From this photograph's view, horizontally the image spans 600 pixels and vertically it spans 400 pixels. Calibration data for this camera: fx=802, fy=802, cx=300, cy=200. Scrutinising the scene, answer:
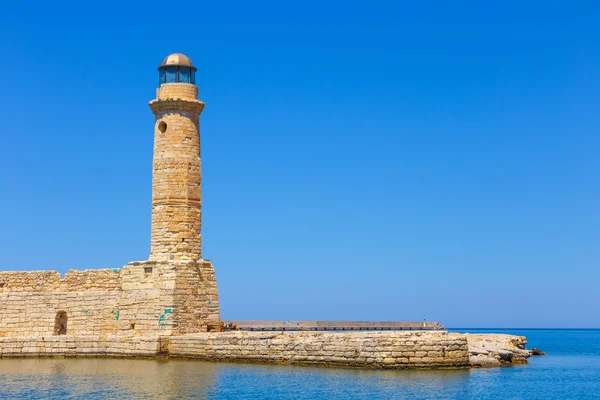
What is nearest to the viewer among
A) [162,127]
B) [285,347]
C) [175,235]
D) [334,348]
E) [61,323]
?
[334,348]

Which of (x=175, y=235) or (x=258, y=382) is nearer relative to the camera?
(x=258, y=382)

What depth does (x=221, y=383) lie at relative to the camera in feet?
58.5

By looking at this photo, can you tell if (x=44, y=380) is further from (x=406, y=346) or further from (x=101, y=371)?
(x=406, y=346)

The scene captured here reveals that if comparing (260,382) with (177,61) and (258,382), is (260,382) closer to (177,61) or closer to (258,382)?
(258,382)

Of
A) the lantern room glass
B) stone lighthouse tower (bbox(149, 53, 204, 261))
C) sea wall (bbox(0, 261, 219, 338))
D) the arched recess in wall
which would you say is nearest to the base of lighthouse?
sea wall (bbox(0, 261, 219, 338))

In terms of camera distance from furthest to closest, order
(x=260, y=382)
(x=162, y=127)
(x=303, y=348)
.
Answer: (x=162, y=127)
(x=303, y=348)
(x=260, y=382)

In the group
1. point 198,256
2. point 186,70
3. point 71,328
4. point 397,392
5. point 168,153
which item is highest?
point 186,70

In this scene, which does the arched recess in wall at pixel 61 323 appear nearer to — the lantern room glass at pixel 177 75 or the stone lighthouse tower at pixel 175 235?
the stone lighthouse tower at pixel 175 235

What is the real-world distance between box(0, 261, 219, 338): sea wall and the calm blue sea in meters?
1.54

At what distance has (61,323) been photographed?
82.2ft

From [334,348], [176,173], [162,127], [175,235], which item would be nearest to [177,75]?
[162,127]

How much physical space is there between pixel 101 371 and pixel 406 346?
762 cm

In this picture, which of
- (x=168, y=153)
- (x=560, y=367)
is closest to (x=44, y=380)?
(x=168, y=153)

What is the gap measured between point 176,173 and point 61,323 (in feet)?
20.0
